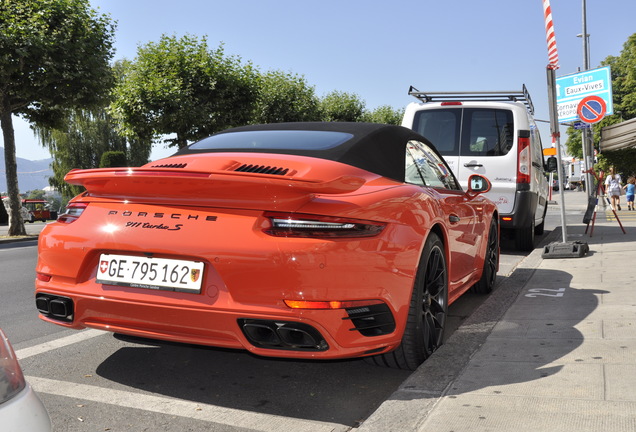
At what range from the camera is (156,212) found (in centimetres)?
346

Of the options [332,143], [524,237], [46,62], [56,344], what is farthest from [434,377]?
[46,62]

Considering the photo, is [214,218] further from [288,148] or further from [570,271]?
[570,271]

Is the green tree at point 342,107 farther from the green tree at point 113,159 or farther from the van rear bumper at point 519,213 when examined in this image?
the van rear bumper at point 519,213

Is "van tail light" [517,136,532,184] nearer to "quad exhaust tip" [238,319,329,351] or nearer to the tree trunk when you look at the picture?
"quad exhaust tip" [238,319,329,351]

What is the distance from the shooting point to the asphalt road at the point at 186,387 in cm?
326

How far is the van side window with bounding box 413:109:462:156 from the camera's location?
10.2 meters

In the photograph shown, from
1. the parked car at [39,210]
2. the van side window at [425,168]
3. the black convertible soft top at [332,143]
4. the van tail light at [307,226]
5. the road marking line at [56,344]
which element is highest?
the black convertible soft top at [332,143]

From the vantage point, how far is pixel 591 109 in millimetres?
13328

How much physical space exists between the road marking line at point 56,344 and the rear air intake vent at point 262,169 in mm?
2096

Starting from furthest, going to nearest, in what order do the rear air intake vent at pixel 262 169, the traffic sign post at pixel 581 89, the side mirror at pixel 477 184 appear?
1. the traffic sign post at pixel 581 89
2. the side mirror at pixel 477 184
3. the rear air intake vent at pixel 262 169

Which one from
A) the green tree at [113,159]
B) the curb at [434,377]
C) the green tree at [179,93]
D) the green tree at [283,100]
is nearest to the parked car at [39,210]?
the green tree at [113,159]

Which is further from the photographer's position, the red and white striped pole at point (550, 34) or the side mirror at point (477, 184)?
the red and white striped pole at point (550, 34)

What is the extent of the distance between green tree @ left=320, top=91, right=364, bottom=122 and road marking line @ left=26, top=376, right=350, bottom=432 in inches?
2358

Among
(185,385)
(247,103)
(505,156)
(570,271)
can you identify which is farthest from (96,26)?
(185,385)
